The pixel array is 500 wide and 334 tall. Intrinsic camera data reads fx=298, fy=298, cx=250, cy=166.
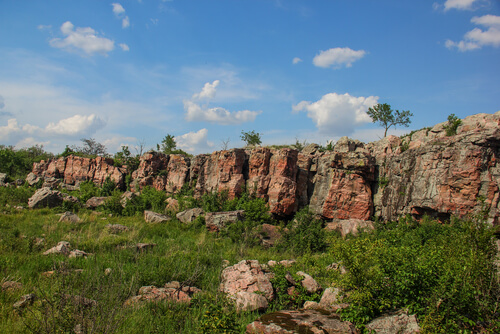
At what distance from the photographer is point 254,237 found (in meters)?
14.9

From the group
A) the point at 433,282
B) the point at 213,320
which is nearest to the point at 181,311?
the point at 213,320

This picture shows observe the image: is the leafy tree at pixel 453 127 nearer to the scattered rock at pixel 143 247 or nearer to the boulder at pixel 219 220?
the boulder at pixel 219 220

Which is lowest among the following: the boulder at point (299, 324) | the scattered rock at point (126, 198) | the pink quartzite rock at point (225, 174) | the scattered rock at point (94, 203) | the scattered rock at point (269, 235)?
the scattered rock at point (269, 235)

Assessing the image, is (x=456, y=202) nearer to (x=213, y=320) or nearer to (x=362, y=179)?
(x=362, y=179)

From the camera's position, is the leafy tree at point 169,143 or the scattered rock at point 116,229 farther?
the leafy tree at point 169,143

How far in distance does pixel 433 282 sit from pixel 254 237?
9.53 metres

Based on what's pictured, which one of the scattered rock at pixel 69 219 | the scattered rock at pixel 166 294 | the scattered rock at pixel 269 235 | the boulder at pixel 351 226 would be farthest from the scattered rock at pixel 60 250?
the boulder at pixel 351 226

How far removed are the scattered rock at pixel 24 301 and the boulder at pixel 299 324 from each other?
462 cm

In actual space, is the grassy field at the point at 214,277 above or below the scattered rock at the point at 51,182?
below

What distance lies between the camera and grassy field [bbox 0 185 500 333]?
5336 mm

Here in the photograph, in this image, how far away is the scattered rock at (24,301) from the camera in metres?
6.10

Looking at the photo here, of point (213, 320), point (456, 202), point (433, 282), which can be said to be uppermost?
point (456, 202)

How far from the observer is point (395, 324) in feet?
18.5

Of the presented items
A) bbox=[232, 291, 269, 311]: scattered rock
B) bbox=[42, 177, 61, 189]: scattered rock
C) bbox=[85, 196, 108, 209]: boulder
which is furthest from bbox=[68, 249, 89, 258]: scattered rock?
bbox=[42, 177, 61, 189]: scattered rock
